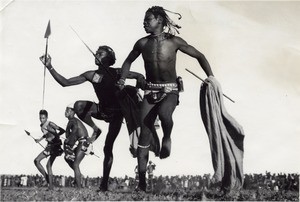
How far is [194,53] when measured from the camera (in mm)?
10664

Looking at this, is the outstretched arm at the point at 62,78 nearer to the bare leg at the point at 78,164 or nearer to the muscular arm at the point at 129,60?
the muscular arm at the point at 129,60

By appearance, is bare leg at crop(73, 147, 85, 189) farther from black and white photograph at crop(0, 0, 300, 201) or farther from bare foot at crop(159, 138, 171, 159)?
bare foot at crop(159, 138, 171, 159)

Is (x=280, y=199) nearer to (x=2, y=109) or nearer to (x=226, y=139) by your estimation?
(x=226, y=139)

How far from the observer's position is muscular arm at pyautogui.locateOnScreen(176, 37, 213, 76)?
10617 millimetres

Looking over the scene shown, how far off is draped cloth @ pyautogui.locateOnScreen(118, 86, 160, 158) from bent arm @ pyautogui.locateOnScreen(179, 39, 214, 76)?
0.85 m

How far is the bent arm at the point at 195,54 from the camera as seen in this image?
34.8 feet

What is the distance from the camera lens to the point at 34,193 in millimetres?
10805

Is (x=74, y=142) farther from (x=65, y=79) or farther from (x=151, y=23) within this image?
(x=151, y=23)

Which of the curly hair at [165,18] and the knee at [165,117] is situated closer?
the knee at [165,117]

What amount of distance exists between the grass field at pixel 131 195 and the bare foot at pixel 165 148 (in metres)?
0.50

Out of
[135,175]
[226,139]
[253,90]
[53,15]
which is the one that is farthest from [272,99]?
[53,15]

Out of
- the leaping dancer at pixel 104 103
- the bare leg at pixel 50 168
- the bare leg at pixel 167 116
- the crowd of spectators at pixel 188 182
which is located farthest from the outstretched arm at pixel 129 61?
the bare leg at pixel 50 168

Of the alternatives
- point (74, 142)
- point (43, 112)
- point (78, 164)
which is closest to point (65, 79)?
point (43, 112)

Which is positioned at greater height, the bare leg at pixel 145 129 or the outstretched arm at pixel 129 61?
the outstretched arm at pixel 129 61
